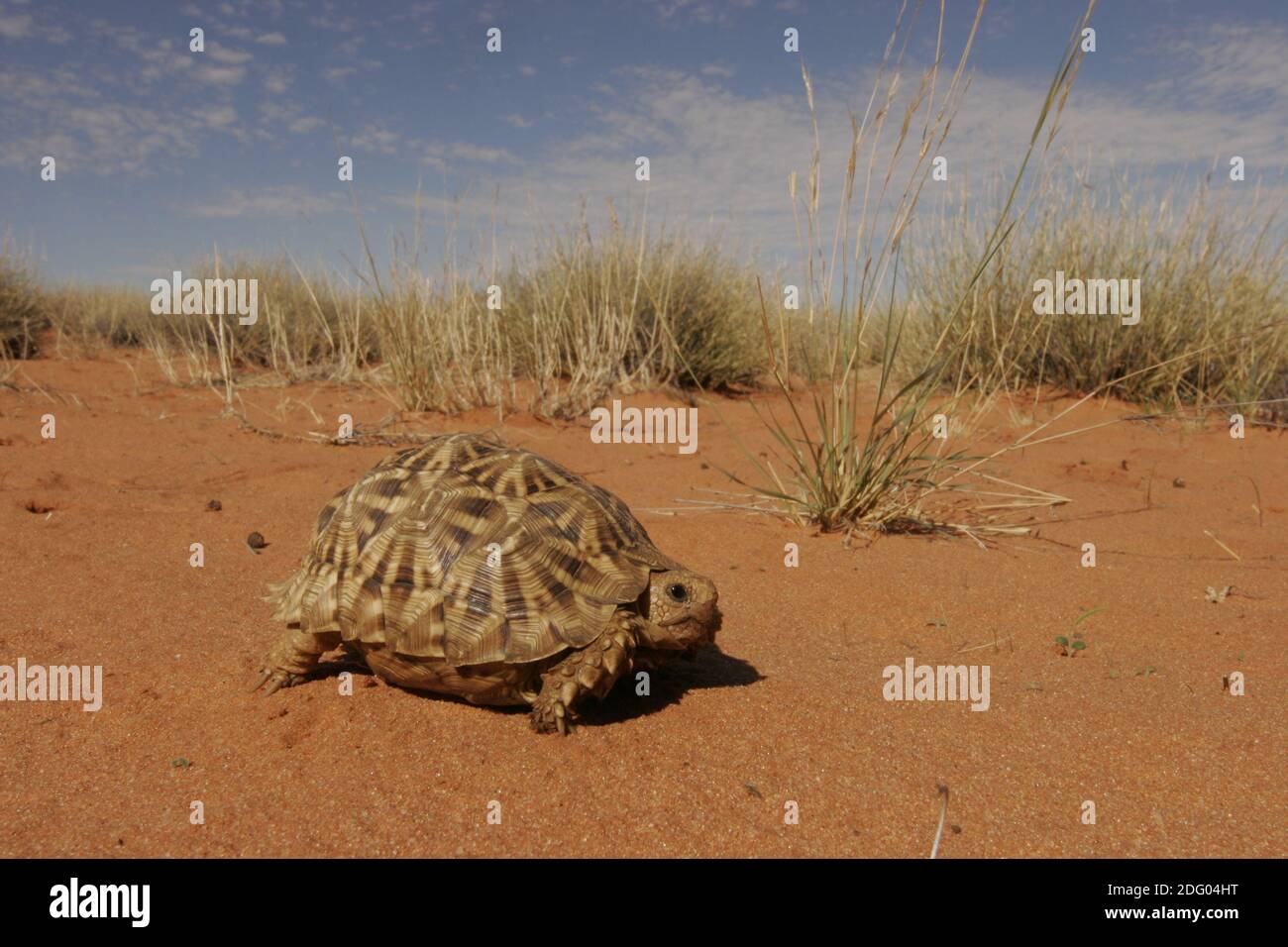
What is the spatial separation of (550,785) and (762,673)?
3.77 ft

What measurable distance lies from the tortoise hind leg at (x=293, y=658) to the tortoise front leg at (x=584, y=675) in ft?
2.57

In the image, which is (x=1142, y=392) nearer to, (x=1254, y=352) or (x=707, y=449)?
(x=1254, y=352)

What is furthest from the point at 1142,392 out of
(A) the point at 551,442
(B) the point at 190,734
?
(B) the point at 190,734

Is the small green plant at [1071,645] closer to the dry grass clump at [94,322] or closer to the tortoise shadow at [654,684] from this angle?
the tortoise shadow at [654,684]

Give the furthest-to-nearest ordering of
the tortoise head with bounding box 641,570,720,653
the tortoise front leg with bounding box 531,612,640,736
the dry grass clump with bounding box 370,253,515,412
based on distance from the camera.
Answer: the dry grass clump with bounding box 370,253,515,412 → the tortoise head with bounding box 641,570,720,653 → the tortoise front leg with bounding box 531,612,640,736

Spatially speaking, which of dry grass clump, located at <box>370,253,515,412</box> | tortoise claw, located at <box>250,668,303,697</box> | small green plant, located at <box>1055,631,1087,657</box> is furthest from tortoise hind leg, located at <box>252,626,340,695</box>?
dry grass clump, located at <box>370,253,515,412</box>

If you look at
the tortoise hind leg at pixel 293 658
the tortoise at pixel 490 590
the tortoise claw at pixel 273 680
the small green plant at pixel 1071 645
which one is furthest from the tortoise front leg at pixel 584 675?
the small green plant at pixel 1071 645

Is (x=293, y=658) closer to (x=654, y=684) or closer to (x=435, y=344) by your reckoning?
(x=654, y=684)

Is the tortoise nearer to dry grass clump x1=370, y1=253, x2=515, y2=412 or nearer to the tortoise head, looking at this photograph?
the tortoise head

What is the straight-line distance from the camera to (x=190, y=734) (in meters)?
2.84

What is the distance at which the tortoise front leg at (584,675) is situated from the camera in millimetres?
2629

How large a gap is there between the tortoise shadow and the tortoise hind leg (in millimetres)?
104

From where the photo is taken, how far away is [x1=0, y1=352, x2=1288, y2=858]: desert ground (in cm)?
232

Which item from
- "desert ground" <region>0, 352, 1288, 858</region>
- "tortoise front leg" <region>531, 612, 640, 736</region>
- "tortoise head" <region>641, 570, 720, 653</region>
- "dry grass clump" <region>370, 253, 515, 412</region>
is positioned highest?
"dry grass clump" <region>370, 253, 515, 412</region>
